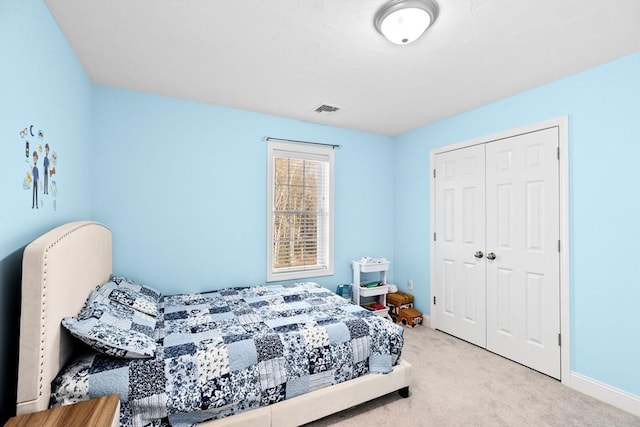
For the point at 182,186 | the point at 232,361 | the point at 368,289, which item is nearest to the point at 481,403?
the point at 368,289

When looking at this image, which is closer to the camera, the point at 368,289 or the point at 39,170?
the point at 39,170

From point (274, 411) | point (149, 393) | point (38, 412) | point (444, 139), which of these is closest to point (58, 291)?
point (38, 412)

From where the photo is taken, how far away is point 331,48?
205 centimetres

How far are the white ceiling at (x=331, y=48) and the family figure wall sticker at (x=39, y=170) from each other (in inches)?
30.5

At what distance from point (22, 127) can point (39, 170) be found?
282 millimetres

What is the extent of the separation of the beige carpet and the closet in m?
0.29

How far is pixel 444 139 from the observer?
3.52 m

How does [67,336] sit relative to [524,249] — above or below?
below

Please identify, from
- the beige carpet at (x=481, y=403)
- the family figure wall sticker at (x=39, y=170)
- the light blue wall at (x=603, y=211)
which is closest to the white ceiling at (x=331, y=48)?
the light blue wall at (x=603, y=211)

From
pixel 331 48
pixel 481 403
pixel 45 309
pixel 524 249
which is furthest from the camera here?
pixel 524 249

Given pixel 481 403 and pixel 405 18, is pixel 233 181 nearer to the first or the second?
pixel 405 18

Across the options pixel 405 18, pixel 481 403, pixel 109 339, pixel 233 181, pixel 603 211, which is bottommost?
pixel 481 403

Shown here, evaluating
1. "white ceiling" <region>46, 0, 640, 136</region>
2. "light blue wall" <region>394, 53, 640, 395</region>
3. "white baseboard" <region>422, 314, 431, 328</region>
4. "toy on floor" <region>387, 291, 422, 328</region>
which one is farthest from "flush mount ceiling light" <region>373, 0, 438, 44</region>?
"white baseboard" <region>422, 314, 431, 328</region>

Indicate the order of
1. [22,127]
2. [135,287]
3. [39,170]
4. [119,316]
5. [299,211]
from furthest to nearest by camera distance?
[299,211]
[135,287]
[119,316]
[39,170]
[22,127]
